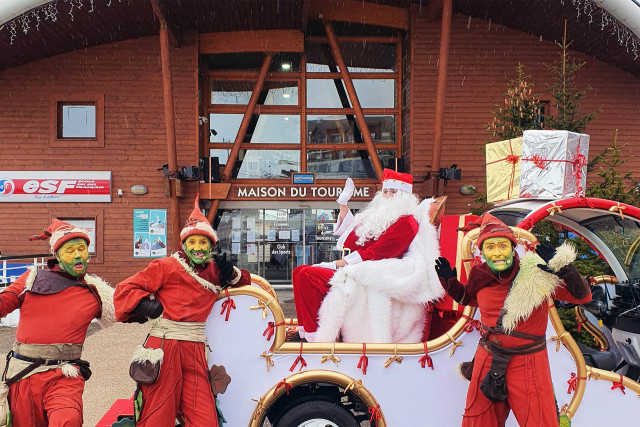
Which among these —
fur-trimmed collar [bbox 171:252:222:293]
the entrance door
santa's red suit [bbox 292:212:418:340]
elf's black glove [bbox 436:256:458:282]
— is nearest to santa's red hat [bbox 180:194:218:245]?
fur-trimmed collar [bbox 171:252:222:293]

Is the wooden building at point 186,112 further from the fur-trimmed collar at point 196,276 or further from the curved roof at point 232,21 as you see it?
the fur-trimmed collar at point 196,276

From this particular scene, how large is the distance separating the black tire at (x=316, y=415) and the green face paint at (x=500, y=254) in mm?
1224

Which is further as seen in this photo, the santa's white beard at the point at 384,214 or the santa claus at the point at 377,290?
the santa's white beard at the point at 384,214

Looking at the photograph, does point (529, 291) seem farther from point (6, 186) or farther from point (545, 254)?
point (6, 186)

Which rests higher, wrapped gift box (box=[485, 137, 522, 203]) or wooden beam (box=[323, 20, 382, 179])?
wooden beam (box=[323, 20, 382, 179])

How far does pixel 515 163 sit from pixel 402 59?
9.70 m

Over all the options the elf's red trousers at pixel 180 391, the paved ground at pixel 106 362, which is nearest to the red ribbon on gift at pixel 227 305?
the elf's red trousers at pixel 180 391

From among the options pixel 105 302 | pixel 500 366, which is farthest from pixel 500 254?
pixel 105 302

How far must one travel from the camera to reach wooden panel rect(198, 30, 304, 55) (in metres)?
11.6

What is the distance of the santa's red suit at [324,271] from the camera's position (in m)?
3.23

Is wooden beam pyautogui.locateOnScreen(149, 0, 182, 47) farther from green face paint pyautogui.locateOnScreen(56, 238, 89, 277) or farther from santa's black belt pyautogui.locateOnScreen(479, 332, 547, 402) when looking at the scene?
santa's black belt pyautogui.locateOnScreen(479, 332, 547, 402)

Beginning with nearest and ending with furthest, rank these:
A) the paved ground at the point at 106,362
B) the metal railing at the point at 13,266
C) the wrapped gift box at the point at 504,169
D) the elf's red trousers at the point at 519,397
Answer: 1. the elf's red trousers at the point at 519,397
2. the wrapped gift box at the point at 504,169
3. the paved ground at the point at 106,362
4. the metal railing at the point at 13,266

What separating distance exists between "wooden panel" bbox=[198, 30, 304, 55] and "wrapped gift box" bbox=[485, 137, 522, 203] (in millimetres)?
8979

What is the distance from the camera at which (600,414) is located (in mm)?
2809
